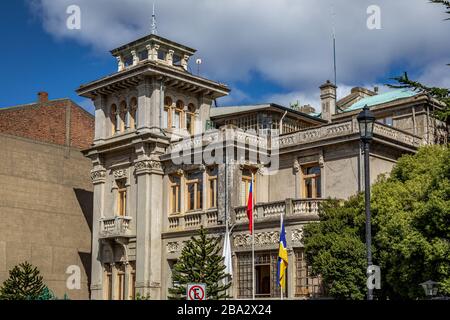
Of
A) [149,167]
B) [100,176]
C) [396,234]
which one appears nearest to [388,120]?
[149,167]

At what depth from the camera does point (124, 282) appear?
40312 mm

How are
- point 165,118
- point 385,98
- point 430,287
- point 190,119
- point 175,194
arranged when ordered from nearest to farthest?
1. point 430,287
2. point 175,194
3. point 165,118
4. point 190,119
5. point 385,98

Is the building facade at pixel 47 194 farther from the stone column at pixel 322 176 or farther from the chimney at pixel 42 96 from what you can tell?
the stone column at pixel 322 176

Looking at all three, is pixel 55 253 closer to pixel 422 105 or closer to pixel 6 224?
pixel 6 224

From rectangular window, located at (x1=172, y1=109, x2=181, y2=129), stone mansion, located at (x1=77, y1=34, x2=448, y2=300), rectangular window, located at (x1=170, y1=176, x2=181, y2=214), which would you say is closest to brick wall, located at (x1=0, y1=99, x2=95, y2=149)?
stone mansion, located at (x1=77, y1=34, x2=448, y2=300)

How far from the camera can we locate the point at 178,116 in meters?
42.7

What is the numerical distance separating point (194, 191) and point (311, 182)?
20.3ft

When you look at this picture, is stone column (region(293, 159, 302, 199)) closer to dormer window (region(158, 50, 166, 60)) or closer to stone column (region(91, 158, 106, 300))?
dormer window (region(158, 50, 166, 60))

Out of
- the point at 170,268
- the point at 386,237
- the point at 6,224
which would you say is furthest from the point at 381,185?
the point at 6,224

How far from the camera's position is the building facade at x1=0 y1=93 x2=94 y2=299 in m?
45.3

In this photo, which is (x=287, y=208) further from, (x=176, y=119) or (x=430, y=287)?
(x=430, y=287)

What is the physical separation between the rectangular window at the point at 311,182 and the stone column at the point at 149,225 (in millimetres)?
8048
